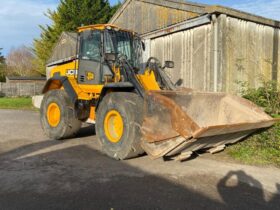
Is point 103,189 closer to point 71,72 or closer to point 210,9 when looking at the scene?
point 71,72

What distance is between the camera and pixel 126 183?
4602mm

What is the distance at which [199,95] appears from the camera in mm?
6188

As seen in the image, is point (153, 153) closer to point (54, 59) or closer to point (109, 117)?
point (109, 117)

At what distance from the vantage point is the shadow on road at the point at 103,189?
386 centimetres

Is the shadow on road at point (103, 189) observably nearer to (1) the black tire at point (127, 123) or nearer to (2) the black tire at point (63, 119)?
(1) the black tire at point (127, 123)

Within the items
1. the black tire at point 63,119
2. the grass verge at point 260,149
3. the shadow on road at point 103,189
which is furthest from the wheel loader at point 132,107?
the shadow on road at point 103,189

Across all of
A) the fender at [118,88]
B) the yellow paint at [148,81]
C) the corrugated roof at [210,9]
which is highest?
the corrugated roof at [210,9]

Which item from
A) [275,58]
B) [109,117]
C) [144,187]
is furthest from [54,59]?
[144,187]

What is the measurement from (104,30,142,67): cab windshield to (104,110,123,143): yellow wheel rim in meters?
1.42

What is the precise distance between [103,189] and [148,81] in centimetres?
276

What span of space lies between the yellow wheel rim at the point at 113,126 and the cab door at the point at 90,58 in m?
1.09

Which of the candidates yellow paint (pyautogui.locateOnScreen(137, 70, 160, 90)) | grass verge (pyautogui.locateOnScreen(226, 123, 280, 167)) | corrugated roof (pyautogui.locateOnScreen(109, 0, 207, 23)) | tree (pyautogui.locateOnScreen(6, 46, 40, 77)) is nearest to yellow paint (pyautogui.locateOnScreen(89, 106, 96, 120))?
yellow paint (pyautogui.locateOnScreen(137, 70, 160, 90))

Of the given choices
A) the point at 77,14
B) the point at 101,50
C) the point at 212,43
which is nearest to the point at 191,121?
the point at 101,50

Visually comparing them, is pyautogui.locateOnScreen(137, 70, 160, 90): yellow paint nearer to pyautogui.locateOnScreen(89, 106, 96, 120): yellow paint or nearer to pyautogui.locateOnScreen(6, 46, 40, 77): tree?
pyautogui.locateOnScreen(89, 106, 96, 120): yellow paint
